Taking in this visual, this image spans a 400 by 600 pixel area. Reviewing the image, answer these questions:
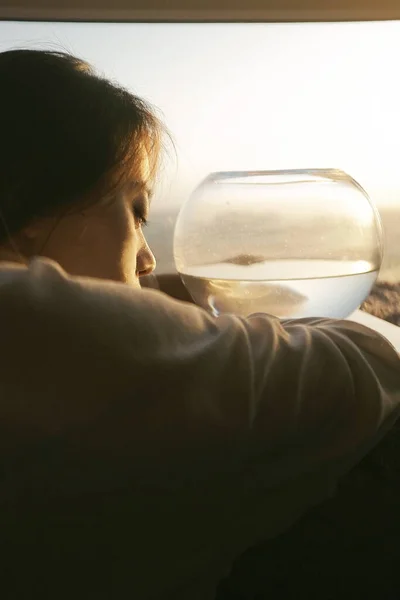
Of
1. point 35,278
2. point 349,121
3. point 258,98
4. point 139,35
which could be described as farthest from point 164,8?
point 35,278

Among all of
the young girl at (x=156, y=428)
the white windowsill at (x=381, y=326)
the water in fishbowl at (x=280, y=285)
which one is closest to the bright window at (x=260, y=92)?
the white windowsill at (x=381, y=326)

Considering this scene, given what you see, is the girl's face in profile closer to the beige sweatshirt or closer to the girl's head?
the girl's head

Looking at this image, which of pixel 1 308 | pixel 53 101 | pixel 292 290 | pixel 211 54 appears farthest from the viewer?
pixel 211 54

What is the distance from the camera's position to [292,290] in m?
0.88

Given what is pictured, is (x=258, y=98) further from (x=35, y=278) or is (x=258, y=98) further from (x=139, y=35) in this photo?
(x=35, y=278)

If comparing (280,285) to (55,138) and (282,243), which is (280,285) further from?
(55,138)

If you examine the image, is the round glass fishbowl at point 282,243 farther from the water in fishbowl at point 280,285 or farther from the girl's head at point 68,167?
the girl's head at point 68,167

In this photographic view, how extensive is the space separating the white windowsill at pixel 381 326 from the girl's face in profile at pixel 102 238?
0.30 meters

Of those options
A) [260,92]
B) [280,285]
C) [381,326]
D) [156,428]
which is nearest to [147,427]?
[156,428]

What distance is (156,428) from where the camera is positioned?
0.43 meters

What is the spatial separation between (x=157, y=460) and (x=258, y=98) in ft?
2.86

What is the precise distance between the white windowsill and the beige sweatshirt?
42 centimetres

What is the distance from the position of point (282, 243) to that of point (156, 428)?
20.0 inches

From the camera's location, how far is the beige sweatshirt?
0.42m
